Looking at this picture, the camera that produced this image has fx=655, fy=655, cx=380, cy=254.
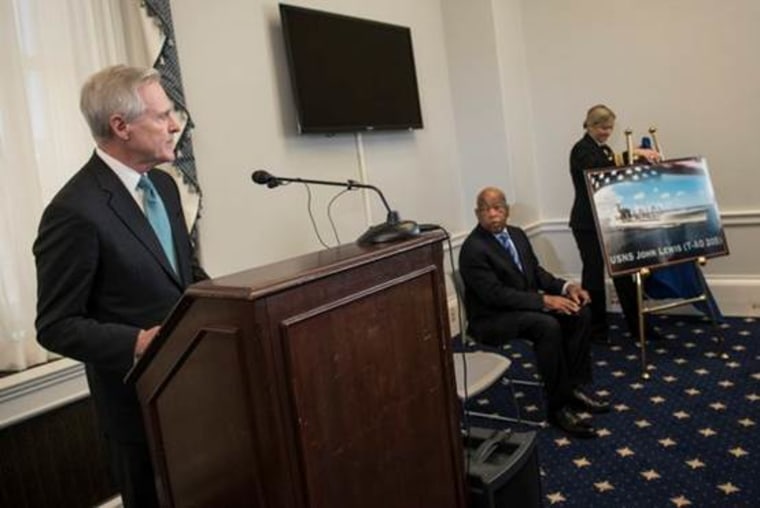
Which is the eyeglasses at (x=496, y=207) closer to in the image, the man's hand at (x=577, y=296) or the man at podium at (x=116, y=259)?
the man's hand at (x=577, y=296)

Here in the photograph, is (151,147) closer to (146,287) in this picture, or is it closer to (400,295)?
(146,287)

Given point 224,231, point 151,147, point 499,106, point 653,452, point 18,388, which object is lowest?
point 653,452

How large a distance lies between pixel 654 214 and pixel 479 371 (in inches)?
64.4

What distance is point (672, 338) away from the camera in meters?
3.89

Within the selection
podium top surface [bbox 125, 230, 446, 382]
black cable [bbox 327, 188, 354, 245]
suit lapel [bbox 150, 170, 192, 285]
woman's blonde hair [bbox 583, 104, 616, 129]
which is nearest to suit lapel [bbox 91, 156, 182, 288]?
suit lapel [bbox 150, 170, 192, 285]

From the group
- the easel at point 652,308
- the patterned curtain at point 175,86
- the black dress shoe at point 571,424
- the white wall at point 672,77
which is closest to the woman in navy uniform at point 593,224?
the easel at point 652,308

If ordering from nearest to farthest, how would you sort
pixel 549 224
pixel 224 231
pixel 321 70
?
1. pixel 224 231
2. pixel 321 70
3. pixel 549 224

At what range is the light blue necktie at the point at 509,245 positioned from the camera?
3150 millimetres

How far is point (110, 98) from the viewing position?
4.70 feet

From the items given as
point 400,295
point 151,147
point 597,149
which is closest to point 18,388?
point 151,147

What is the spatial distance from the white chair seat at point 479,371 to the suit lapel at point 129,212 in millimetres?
1270

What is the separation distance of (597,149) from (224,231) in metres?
2.28

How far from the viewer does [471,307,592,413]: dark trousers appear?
2893mm

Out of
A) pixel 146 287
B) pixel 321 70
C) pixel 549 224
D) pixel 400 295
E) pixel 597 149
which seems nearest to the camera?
pixel 400 295
